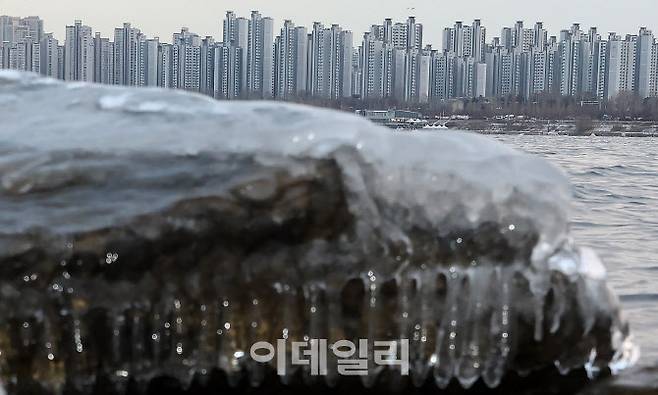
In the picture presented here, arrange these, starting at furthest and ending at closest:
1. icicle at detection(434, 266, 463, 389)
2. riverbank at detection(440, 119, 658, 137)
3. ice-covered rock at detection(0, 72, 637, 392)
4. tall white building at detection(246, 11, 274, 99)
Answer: tall white building at detection(246, 11, 274, 99), riverbank at detection(440, 119, 658, 137), icicle at detection(434, 266, 463, 389), ice-covered rock at detection(0, 72, 637, 392)

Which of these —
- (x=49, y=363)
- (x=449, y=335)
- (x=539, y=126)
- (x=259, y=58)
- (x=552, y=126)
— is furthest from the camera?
(x=259, y=58)

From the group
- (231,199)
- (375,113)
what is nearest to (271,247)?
(231,199)

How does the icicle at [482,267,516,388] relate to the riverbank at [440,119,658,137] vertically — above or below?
above

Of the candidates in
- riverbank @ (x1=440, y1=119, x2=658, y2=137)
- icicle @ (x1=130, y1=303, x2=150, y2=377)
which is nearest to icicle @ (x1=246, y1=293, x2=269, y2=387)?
icicle @ (x1=130, y1=303, x2=150, y2=377)

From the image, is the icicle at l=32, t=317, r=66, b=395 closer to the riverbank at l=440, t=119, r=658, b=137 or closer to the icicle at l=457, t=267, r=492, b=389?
the icicle at l=457, t=267, r=492, b=389

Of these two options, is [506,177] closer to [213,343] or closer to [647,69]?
[213,343]

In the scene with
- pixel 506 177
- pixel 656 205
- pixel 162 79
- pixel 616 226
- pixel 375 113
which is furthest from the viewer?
pixel 162 79

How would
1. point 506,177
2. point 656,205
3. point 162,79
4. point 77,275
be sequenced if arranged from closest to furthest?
point 77,275 < point 506,177 < point 656,205 < point 162,79

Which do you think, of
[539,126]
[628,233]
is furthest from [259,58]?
[628,233]

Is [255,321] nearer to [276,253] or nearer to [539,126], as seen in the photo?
[276,253]
